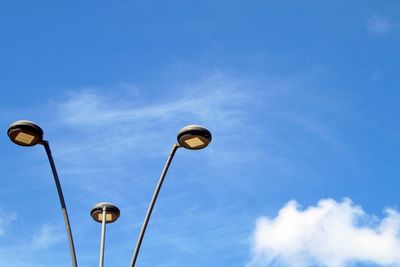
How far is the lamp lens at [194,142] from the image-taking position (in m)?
7.94

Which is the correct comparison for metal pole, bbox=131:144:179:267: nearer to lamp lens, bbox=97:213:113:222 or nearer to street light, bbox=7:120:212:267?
street light, bbox=7:120:212:267

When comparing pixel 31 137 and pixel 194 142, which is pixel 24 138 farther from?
pixel 194 142

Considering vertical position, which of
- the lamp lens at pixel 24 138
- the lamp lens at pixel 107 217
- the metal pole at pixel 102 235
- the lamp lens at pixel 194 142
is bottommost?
the metal pole at pixel 102 235

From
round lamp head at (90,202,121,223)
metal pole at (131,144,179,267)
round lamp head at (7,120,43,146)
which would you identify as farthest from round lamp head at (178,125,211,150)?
round lamp head at (7,120,43,146)

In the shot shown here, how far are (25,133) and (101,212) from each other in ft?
6.56

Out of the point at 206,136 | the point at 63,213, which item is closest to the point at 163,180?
the point at 206,136

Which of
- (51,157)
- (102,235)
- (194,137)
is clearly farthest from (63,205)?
(194,137)

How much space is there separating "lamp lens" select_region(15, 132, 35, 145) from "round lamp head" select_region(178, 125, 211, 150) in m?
2.12

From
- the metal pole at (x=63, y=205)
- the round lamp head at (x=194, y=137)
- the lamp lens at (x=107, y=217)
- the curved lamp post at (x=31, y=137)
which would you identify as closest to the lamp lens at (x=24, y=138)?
the curved lamp post at (x=31, y=137)

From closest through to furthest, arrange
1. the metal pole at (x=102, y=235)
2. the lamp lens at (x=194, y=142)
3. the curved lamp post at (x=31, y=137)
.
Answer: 1. the curved lamp post at (x=31, y=137)
2. the metal pole at (x=102, y=235)
3. the lamp lens at (x=194, y=142)

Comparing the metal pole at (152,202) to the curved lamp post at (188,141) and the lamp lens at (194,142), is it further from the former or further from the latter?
the lamp lens at (194,142)

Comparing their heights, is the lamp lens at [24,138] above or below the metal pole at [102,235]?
above

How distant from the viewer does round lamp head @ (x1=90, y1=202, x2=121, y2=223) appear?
898 cm

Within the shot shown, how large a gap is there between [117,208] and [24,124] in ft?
7.35
